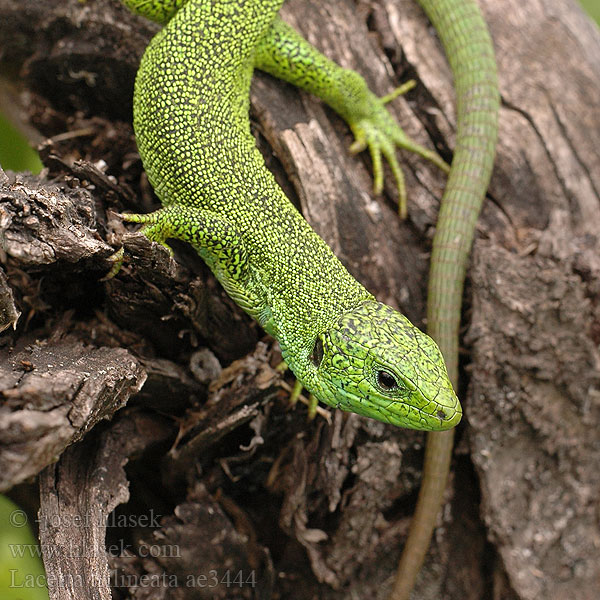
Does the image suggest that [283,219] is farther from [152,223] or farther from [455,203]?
[455,203]

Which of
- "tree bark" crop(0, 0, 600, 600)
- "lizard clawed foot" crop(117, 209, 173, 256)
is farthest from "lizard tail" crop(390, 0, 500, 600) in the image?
"lizard clawed foot" crop(117, 209, 173, 256)

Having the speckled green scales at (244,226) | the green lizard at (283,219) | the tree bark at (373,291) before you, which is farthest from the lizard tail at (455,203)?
the speckled green scales at (244,226)

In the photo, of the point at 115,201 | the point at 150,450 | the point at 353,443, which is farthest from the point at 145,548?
the point at 115,201

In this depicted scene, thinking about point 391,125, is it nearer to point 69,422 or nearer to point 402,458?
point 402,458
